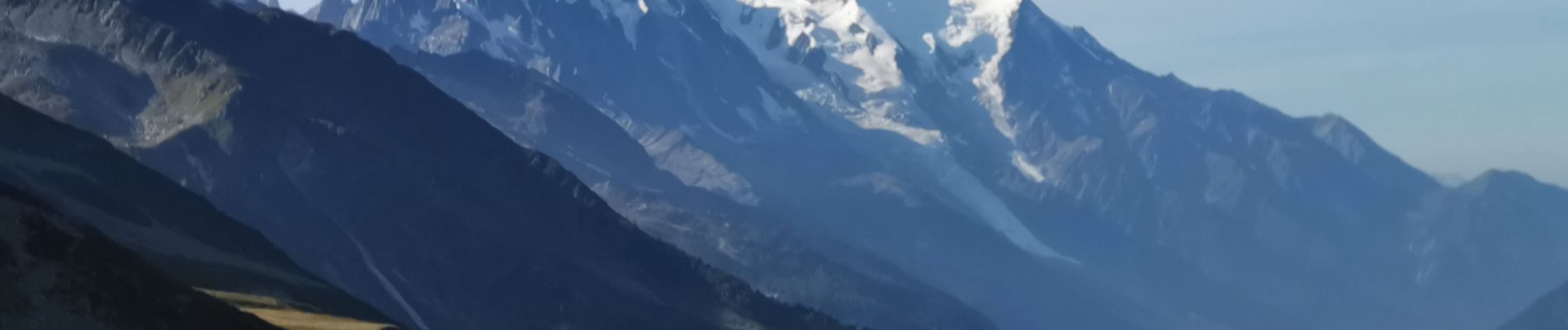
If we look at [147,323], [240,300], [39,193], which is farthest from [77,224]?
[39,193]

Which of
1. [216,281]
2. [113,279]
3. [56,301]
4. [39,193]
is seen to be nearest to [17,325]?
[56,301]

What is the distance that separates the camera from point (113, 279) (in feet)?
390

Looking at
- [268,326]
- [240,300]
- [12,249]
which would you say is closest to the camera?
[12,249]

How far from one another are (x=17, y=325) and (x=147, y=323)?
10483 mm

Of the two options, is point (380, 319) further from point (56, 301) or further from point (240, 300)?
point (56, 301)

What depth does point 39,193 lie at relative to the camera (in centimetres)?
19625

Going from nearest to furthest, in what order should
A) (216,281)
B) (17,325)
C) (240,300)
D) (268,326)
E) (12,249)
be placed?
(17,325), (12,249), (268,326), (240,300), (216,281)

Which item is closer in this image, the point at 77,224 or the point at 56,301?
the point at 56,301

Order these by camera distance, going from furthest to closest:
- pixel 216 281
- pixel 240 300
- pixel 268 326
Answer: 1. pixel 216 281
2. pixel 240 300
3. pixel 268 326

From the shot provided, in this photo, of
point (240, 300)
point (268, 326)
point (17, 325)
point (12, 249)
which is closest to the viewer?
point (17, 325)

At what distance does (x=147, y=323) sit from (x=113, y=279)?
5.67m

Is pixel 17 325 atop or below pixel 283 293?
below

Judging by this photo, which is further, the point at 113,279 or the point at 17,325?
the point at 113,279

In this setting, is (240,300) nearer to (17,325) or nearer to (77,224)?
(77,224)
